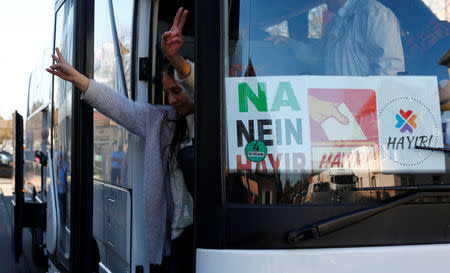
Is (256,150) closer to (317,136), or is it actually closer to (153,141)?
(317,136)

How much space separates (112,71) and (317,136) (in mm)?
1571

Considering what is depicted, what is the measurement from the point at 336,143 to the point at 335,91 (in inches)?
7.9

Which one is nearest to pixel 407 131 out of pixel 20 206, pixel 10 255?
pixel 20 206

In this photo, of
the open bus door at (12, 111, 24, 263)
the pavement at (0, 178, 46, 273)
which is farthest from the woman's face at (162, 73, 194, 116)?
the pavement at (0, 178, 46, 273)

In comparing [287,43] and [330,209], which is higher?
[287,43]

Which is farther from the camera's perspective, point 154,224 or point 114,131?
point 114,131

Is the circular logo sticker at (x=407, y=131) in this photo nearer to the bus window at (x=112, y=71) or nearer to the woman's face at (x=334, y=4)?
the woman's face at (x=334, y=4)

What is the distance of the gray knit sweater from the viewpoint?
2.37 meters

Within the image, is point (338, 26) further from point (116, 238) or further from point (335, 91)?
point (116, 238)

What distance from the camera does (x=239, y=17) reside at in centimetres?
195

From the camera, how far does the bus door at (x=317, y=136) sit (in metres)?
1.76

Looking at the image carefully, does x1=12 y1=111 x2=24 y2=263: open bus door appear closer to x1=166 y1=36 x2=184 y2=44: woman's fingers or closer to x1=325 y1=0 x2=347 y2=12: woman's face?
x1=166 y1=36 x2=184 y2=44: woman's fingers

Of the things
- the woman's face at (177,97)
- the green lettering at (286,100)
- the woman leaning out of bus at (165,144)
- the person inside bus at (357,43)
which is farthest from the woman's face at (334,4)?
the woman's face at (177,97)

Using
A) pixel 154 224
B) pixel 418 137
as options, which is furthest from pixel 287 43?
pixel 154 224
